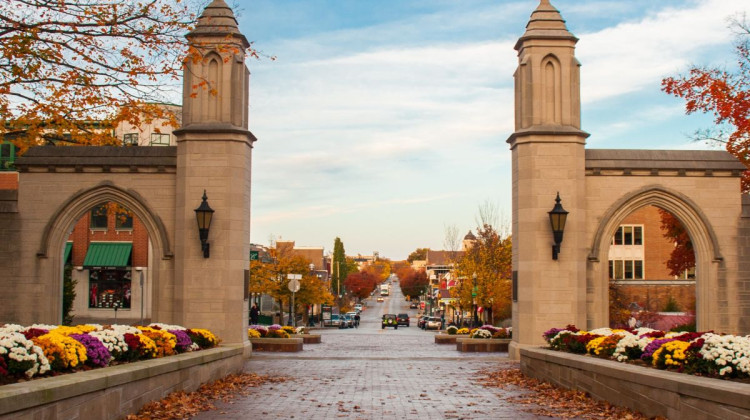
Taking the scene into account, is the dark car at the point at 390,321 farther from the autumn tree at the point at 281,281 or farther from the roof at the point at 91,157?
the roof at the point at 91,157

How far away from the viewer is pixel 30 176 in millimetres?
19312

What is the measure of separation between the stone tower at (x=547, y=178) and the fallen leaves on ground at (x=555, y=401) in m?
3.96

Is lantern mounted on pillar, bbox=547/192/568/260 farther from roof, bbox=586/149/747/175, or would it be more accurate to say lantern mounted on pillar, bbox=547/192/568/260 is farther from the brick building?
the brick building

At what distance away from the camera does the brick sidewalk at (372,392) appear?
10086 mm

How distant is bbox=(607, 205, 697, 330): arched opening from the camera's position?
1048 inches

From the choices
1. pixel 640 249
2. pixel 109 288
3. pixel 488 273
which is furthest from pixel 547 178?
pixel 640 249

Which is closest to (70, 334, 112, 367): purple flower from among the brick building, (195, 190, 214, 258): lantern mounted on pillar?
(195, 190, 214, 258): lantern mounted on pillar

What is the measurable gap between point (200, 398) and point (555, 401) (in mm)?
5131

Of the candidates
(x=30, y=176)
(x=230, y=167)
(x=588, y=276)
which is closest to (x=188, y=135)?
(x=230, y=167)

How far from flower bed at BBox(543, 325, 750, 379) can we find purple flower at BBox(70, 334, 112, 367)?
22.5 feet

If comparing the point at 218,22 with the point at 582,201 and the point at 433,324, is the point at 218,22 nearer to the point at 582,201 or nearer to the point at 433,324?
the point at 582,201

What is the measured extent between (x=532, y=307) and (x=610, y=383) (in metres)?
8.41

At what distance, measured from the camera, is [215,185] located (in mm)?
19141

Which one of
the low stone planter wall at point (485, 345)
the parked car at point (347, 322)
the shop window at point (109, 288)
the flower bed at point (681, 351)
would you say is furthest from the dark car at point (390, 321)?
the flower bed at point (681, 351)
